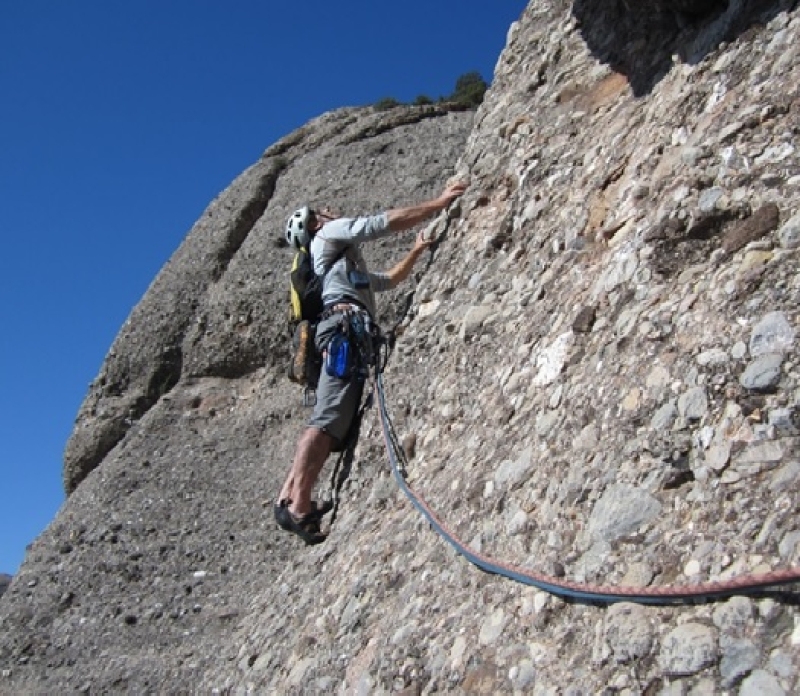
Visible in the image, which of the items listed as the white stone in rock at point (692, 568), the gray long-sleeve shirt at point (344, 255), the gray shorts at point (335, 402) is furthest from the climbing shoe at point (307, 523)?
the white stone in rock at point (692, 568)

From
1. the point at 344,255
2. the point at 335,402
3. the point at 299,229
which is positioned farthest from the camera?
the point at 299,229

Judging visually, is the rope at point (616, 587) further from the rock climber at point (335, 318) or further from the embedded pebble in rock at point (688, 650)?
the rock climber at point (335, 318)

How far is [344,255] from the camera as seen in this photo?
990 centimetres

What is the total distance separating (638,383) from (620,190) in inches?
83.2

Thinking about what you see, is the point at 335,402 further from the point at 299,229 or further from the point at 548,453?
the point at 548,453

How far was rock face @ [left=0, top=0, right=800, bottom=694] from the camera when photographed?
4215 millimetres

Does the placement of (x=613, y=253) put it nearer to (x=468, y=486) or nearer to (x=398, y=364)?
(x=468, y=486)

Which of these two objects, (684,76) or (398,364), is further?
(398,364)

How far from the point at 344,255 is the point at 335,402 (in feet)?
5.51

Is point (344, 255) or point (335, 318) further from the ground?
point (344, 255)

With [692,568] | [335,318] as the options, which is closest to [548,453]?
[692,568]

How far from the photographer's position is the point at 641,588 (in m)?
4.15

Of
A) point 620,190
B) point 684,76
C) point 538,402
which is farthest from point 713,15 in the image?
point 538,402

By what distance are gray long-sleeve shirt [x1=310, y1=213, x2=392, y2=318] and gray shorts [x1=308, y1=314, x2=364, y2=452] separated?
1.29ft
